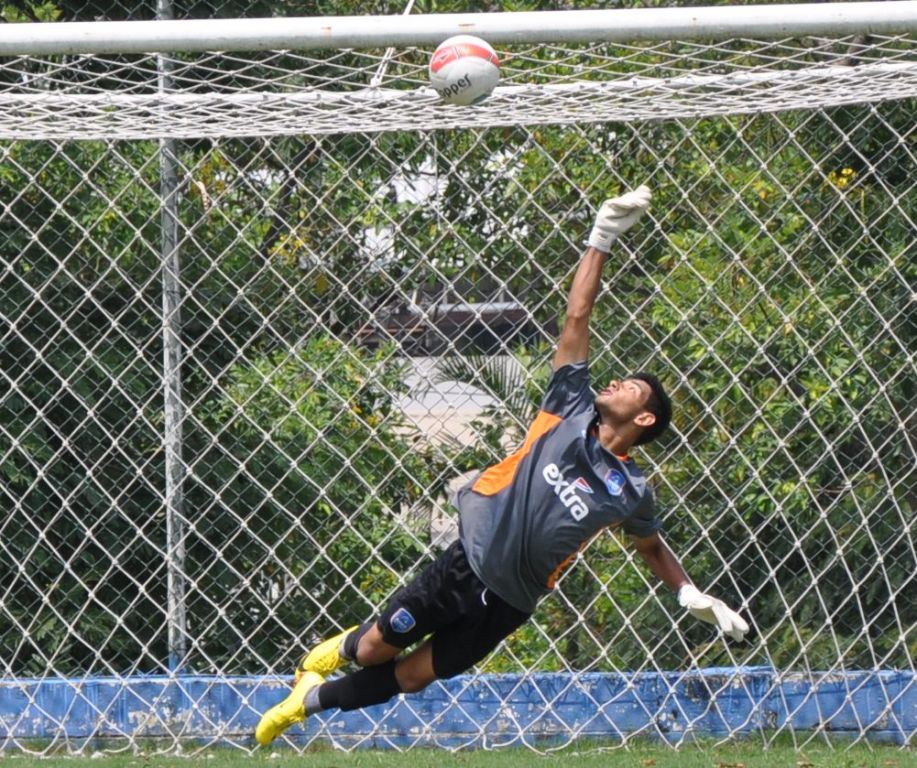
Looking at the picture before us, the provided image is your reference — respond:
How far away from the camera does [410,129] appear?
5.42 m

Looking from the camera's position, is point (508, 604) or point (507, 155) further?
point (507, 155)

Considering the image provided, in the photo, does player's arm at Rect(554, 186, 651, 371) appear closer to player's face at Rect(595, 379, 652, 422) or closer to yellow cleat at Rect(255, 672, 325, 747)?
player's face at Rect(595, 379, 652, 422)

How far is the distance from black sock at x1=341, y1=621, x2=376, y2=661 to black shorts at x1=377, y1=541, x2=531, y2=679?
9cm

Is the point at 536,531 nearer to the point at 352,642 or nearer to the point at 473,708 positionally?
the point at 352,642

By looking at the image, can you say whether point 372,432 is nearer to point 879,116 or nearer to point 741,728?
point 741,728

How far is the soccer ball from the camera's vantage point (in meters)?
4.33

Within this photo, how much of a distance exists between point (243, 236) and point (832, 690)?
9.91ft

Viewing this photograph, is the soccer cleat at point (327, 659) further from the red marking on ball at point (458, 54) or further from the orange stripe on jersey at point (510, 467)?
the red marking on ball at point (458, 54)

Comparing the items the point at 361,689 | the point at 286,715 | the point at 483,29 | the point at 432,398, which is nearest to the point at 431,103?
the point at 483,29

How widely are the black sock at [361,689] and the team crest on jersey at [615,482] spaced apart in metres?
0.98

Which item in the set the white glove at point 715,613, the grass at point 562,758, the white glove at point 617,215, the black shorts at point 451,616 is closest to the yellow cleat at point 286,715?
the black shorts at point 451,616

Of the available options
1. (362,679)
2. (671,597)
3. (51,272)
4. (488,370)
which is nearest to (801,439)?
(671,597)

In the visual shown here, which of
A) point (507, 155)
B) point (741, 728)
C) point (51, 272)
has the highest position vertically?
point (507, 155)

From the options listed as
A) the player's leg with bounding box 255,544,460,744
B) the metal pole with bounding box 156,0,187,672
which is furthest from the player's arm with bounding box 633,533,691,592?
the metal pole with bounding box 156,0,187,672
